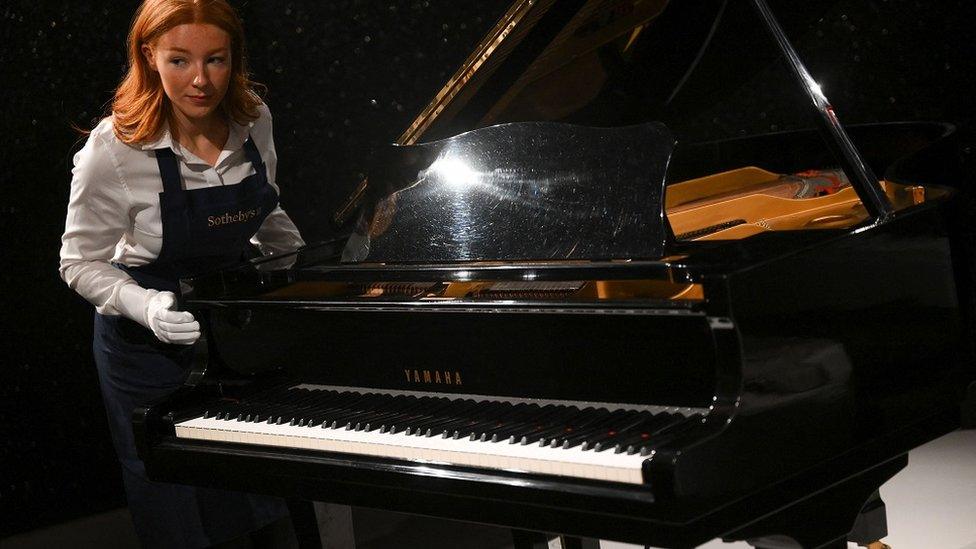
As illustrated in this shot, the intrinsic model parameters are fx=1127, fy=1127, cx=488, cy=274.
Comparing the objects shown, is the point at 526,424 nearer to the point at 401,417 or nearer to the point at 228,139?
the point at 401,417

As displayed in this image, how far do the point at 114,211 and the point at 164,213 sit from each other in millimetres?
122

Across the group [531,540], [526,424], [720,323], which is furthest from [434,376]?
[720,323]

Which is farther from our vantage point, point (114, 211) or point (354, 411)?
point (114, 211)

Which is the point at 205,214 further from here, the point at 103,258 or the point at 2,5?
the point at 2,5

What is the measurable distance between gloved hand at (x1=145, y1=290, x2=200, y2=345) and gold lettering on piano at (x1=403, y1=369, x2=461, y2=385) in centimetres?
60

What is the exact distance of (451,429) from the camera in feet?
7.14

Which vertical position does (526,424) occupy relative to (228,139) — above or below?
below

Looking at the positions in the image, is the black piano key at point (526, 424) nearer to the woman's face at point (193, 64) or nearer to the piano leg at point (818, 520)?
the piano leg at point (818, 520)

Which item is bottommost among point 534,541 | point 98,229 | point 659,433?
point 534,541

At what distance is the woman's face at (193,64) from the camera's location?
2820mm

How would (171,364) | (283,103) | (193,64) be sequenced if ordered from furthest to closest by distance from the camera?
(283,103) < (171,364) < (193,64)

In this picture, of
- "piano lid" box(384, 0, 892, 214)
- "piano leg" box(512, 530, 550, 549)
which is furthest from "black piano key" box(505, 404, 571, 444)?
"piano lid" box(384, 0, 892, 214)

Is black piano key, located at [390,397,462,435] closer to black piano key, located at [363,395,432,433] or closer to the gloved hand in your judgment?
black piano key, located at [363,395,432,433]

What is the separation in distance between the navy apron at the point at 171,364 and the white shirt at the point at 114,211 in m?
0.04
